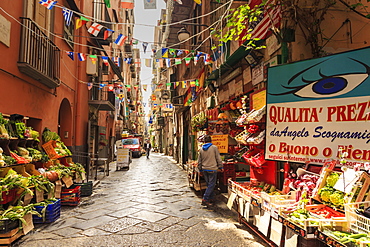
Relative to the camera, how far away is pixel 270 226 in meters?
3.78

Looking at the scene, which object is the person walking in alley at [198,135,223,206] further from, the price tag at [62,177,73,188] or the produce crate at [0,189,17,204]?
the produce crate at [0,189,17,204]

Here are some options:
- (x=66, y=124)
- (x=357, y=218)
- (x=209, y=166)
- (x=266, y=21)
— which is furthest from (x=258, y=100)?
(x=66, y=124)

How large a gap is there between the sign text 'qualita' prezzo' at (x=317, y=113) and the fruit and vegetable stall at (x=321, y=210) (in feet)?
2.06

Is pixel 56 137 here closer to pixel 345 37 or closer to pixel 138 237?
pixel 138 237

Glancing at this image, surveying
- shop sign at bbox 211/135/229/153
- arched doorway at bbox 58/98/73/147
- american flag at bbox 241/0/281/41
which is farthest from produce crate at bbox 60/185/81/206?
american flag at bbox 241/0/281/41

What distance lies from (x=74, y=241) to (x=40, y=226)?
124 centimetres

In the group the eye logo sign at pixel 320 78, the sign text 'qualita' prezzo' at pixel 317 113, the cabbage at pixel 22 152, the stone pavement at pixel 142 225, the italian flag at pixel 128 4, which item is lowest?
the stone pavement at pixel 142 225

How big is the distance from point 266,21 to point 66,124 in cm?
887

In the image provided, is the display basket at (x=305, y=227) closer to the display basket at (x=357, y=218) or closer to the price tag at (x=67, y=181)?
the display basket at (x=357, y=218)

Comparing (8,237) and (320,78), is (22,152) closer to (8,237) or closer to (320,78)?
(8,237)

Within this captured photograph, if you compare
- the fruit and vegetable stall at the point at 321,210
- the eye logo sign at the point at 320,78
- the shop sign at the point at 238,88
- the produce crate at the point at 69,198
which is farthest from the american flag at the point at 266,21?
the produce crate at the point at 69,198

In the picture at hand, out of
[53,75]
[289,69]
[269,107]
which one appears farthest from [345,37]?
[53,75]

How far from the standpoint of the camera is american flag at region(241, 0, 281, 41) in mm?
5104

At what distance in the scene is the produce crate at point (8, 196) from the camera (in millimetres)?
4164
